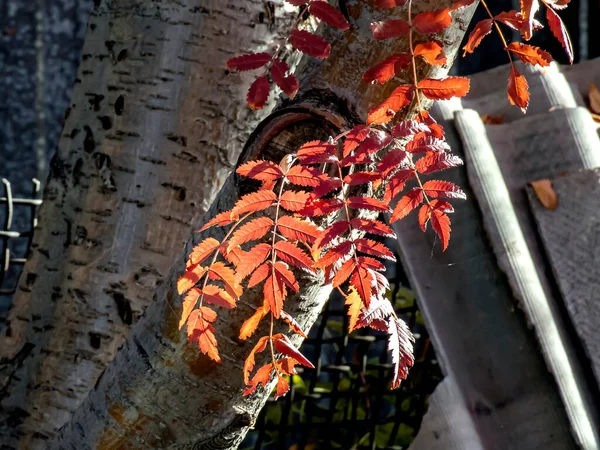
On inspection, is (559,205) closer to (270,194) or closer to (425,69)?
(425,69)

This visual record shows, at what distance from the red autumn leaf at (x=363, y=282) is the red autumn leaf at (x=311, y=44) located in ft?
0.79

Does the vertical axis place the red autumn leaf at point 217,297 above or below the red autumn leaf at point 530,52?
below

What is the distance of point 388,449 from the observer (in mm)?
1925

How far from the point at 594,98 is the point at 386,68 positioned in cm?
114

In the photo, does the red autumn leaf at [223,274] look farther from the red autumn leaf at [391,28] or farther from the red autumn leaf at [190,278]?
the red autumn leaf at [391,28]

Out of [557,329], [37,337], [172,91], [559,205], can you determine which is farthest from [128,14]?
[557,329]

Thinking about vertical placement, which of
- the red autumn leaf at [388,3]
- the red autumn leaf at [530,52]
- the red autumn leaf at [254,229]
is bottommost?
the red autumn leaf at [254,229]

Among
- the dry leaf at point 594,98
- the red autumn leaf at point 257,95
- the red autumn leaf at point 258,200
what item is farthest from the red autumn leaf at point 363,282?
the dry leaf at point 594,98

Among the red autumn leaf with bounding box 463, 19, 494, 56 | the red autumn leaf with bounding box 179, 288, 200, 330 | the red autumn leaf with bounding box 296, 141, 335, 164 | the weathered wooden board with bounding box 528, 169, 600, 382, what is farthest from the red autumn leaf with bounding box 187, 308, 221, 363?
the weathered wooden board with bounding box 528, 169, 600, 382

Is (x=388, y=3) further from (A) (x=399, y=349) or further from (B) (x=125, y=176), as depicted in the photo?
(B) (x=125, y=176)

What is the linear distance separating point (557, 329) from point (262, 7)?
0.88 m

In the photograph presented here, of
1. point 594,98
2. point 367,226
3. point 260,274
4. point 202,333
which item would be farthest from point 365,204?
point 594,98

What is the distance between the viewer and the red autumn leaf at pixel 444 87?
0.72m

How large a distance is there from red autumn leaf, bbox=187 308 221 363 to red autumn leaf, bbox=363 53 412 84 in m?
0.33
